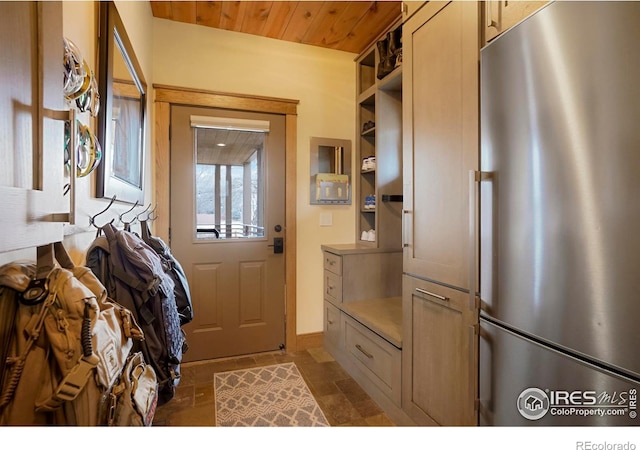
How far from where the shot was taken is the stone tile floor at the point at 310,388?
1.90 metres

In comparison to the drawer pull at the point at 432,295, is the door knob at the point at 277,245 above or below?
above

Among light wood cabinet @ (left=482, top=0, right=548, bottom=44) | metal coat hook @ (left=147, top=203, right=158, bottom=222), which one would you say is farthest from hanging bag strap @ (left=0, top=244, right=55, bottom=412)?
metal coat hook @ (left=147, top=203, right=158, bottom=222)

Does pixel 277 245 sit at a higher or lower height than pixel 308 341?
higher

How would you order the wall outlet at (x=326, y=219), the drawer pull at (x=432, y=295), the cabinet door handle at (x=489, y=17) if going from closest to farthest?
the cabinet door handle at (x=489, y=17) → the drawer pull at (x=432, y=295) → the wall outlet at (x=326, y=219)

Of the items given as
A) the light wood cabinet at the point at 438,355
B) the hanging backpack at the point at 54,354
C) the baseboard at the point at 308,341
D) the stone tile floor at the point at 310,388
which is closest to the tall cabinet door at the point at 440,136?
the light wood cabinet at the point at 438,355

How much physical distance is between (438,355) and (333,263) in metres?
1.35

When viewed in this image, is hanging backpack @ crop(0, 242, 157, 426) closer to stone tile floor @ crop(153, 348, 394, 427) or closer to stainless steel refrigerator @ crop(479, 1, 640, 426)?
stainless steel refrigerator @ crop(479, 1, 640, 426)

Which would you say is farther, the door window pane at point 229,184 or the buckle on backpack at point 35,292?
the door window pane at point 229,184

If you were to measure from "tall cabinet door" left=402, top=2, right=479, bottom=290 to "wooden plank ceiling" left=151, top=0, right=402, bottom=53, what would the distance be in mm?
851

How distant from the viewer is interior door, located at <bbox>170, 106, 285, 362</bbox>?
259 cm

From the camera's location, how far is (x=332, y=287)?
2768 mm

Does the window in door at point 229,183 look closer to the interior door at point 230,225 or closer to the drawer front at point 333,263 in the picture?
the interior door at point 230,225

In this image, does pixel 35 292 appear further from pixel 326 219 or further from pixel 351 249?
pixel 326 219

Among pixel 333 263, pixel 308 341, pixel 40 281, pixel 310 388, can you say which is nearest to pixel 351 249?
pixel 333 263
